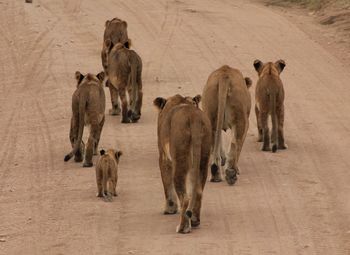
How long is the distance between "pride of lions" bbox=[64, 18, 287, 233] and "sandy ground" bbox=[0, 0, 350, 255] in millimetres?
250

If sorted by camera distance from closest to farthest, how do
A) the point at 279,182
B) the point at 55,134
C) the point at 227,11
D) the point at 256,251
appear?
the point at 256,251
the point at 279,182
the point at 55,134
the point at 227,11

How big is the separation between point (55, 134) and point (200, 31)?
9.93 m

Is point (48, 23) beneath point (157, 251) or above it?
beneath

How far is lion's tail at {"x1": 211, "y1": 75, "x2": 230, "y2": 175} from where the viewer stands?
15.5m

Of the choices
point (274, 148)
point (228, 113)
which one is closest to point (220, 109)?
point (228, 113)

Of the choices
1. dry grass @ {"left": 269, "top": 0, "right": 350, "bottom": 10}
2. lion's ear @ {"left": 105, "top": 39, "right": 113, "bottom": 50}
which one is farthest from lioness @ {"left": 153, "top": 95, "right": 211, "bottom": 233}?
dry grass @ {"left": 269, "top": 0, "right": 350, "bottom": 10}

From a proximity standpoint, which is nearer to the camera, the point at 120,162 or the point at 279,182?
the point at 279,182

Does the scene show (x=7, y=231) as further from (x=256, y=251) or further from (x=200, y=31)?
(x=200, y=31)

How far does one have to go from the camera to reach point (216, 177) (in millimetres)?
15750

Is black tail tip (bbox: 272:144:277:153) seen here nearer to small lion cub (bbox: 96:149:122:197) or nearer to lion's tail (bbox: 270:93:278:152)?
lion's tail (bbox: 270:93:278:152)

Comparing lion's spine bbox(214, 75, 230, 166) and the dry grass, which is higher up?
lion's spine bbox(214, 75, 230, 166)

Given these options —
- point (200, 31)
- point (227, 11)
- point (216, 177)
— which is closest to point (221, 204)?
point (216, 177)

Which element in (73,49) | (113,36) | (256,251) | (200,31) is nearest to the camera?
(256,251)

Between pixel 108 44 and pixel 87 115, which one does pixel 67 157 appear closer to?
pixel 87 115
